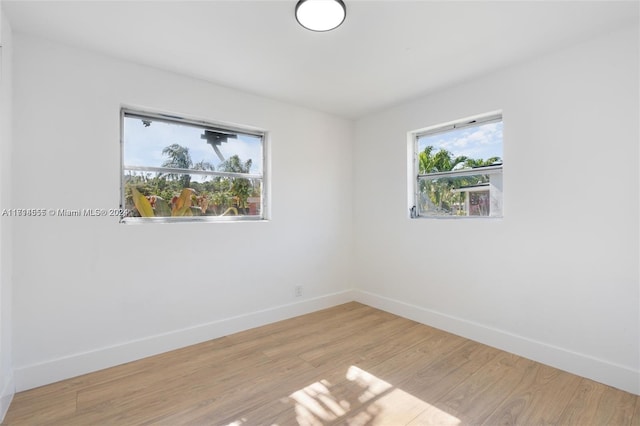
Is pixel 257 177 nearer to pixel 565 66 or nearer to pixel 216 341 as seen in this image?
pixel 216 341

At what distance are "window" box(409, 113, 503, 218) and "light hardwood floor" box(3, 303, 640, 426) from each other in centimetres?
133

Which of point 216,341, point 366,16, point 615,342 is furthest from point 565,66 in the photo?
point 216,341

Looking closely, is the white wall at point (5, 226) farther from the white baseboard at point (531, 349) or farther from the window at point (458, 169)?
the window at point (458, 169)

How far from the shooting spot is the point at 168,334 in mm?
2715

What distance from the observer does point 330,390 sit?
212 centimetres

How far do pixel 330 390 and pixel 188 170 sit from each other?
7.48 feet

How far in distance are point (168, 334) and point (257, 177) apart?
1761mm

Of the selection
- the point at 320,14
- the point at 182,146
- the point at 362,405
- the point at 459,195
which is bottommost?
the point at 362,405

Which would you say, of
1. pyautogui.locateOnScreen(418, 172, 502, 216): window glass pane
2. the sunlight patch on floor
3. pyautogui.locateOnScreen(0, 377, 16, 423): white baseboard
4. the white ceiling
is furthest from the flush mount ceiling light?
pyautogui.locateOnScreen(0, 377, 16, 423): white baseboard

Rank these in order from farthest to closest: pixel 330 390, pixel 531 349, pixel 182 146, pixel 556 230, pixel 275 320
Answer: pixel 275 320 < pixel 182 146 < pixel 531 349 < pixel 556 230 < pixel 330 390

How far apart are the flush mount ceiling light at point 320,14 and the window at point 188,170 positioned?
1.54 m

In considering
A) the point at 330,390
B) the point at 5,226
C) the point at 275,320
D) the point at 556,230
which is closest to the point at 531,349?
the point at 556,230

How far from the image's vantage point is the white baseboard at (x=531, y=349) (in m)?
2.11

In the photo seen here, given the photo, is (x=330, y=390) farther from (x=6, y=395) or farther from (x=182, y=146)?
(x=182, y=146)
